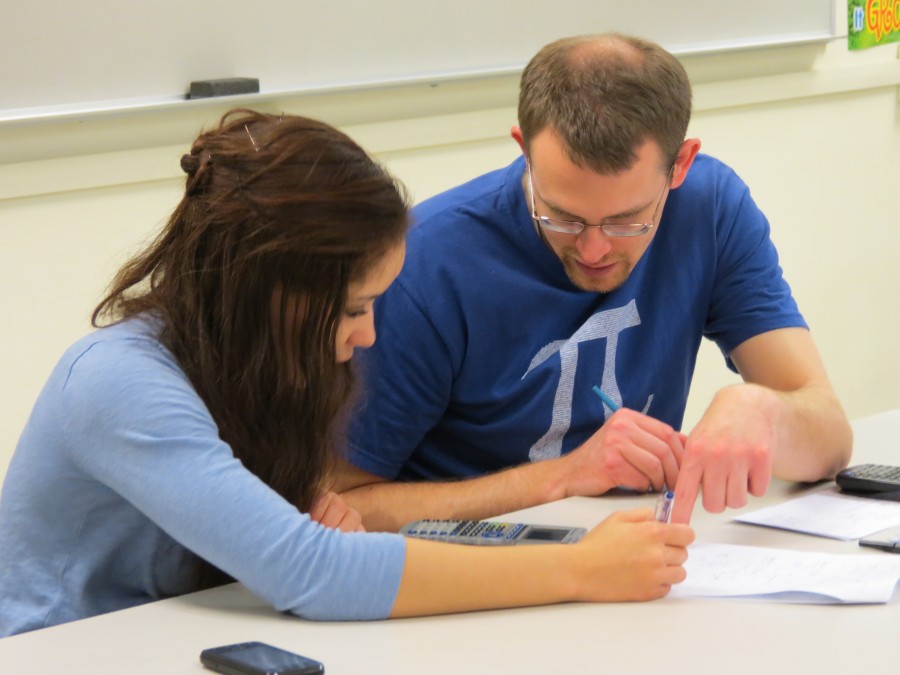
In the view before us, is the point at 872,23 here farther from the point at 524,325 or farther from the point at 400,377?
the point at 400,377

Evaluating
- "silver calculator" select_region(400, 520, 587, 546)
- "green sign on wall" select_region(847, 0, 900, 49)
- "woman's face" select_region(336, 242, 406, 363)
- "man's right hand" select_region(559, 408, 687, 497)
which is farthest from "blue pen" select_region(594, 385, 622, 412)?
"green sign on wall" select_region(847, 0, 900, 49)

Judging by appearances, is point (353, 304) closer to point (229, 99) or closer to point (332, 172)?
point (332, 172)

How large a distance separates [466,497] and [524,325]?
0.26 m

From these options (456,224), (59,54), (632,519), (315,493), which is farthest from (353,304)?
(59,54)

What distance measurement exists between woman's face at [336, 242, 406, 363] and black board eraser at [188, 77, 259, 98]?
1033 millimetres

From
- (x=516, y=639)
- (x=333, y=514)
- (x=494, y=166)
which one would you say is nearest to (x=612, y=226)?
(x=333, y=514)

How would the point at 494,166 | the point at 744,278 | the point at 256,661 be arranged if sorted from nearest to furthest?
1. the point at 256,661
2. the point at 744,278
3. the point at 494,166

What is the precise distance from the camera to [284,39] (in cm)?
229

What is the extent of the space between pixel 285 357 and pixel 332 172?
0.19m

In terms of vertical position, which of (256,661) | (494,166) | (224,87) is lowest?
(256,661)

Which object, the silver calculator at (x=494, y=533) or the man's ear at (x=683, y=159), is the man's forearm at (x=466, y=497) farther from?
the man's ear at (x=683, y=159)

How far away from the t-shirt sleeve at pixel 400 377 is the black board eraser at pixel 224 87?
0.73m

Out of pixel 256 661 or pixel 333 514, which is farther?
pixel 333 514

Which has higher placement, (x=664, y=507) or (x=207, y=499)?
(x=207, y=499)
